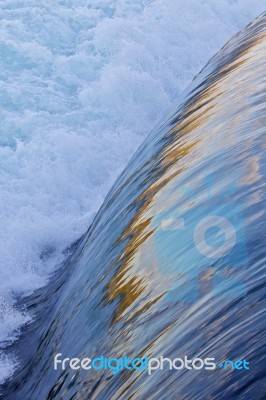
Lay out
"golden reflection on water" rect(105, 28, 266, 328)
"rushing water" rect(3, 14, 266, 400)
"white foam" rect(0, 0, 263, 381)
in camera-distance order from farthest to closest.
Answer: "white foam" rect(0, 0, 263, 381)
"golden reflection on water" rect(105, 28, 266, 328)
"rushing water" rect(3, 14, 266, 400)

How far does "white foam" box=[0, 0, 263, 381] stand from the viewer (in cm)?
621

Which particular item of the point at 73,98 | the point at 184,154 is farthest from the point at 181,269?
the point at 73,98

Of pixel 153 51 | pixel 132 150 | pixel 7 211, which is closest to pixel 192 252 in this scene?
pixel 7 211

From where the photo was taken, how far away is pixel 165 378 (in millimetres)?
2309

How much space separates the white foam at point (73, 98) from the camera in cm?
621

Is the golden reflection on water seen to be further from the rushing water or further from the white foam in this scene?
the white foam

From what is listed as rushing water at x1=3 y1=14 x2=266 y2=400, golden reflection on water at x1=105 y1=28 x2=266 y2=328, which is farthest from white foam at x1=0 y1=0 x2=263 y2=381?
golden reflection on water at x1=105 y1=28 x2=266 y2=328

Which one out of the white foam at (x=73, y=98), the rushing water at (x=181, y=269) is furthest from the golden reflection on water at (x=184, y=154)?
the white foam at (x=73, y=98)

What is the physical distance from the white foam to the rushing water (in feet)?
3.51

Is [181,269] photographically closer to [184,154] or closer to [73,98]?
[184,154]

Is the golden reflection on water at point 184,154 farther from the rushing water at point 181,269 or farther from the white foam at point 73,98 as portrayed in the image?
the white foam at point 73,98

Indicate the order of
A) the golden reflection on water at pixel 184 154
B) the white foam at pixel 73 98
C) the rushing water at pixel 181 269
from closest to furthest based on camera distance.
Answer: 1. the rushing water at pixel 181 269
2. the golden reflection on water at pixel 184 154
3. the white foam at pixel 73 98

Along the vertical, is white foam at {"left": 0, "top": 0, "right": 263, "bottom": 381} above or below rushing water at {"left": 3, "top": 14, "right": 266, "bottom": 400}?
above

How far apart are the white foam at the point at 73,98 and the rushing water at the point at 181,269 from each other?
107 cm
